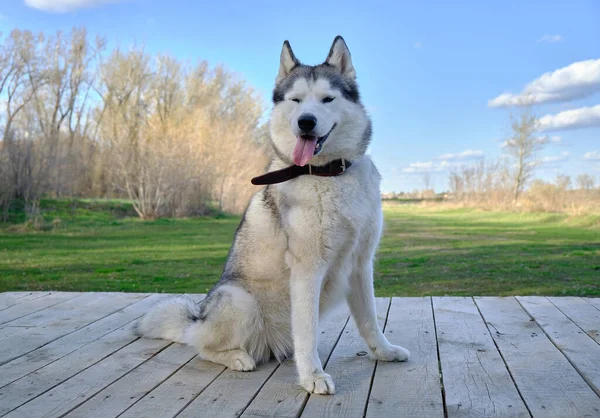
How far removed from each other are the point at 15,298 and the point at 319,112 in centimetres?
374

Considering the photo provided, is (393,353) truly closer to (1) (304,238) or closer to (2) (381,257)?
(1) (304,238)

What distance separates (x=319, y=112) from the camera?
108 inches

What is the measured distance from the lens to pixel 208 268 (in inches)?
396

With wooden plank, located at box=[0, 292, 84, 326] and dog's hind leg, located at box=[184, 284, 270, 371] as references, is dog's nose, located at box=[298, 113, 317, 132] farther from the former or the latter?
wooden plank, located at box=[0, 292, 84, 326]

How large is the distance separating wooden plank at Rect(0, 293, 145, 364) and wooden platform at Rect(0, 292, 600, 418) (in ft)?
0.05

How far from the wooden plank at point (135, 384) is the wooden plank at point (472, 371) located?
1.49 metres

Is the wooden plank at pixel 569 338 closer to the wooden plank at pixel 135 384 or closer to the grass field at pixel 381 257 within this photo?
the wooden plank at pixel 135 384

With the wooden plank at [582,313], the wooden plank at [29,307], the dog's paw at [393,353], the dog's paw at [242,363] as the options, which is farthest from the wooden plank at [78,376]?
the wooden plank at [582,313]

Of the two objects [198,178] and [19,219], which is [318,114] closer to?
[19,219]

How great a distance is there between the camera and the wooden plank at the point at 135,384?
2.39m

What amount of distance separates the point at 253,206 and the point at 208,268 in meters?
7.15

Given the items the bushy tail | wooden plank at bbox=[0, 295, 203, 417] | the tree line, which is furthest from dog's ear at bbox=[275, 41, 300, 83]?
the tree line

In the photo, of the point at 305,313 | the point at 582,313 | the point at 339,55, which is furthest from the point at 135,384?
the point at 582,313

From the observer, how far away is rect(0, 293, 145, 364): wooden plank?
3428mm
